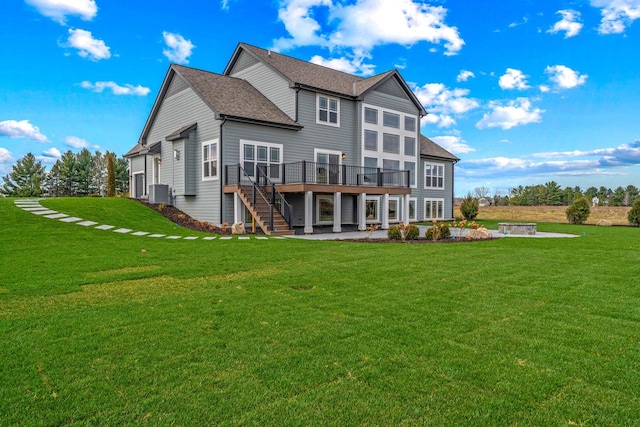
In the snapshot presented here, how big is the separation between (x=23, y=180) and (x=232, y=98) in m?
43.1

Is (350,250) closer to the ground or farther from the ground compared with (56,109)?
→ closer to the ground

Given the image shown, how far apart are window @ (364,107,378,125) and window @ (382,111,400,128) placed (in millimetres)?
694

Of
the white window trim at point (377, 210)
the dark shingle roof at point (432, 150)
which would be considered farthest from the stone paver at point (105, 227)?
the dark shingle roof at point (432, 150)

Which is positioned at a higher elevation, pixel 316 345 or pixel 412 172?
pixel 412 172

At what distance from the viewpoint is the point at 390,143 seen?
2358cm

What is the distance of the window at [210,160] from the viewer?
17.2 m

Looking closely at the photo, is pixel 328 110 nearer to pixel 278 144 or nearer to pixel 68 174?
pixel 278 144

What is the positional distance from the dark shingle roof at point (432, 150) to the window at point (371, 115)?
18.0 feet

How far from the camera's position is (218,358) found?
336cm

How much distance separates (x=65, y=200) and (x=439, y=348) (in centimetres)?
1923

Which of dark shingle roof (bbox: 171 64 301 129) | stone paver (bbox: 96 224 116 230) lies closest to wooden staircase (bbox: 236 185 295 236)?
dark shingle roof (bbox: 171 64 301 129)

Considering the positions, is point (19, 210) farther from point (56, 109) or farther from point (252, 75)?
point (56, 109)

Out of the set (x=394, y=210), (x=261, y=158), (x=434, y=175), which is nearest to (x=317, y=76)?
(x=261, y=158)

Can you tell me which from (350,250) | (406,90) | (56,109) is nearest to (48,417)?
(350,250)
